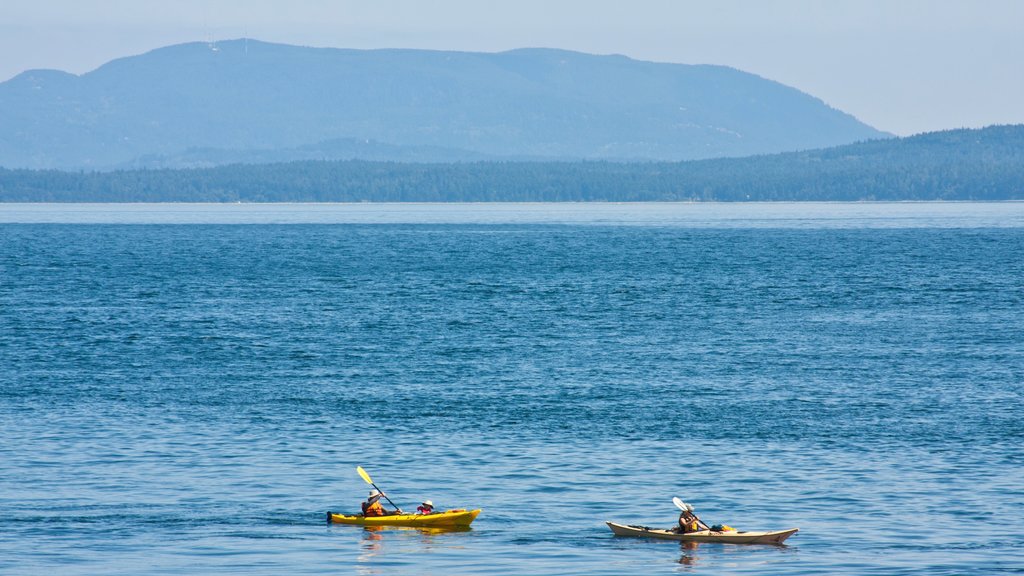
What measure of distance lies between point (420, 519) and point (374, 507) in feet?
3.82

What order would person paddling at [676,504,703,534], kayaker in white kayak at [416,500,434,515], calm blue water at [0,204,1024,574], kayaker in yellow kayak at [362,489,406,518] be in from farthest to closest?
kayaker in yellow kayak at [362,489,406,518] → kayaker in white kayak at [416,500,434,515] → person paddling at [676,504,703,534] → calm blue water at [0,204,1024,574]

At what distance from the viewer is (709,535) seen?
105 feet

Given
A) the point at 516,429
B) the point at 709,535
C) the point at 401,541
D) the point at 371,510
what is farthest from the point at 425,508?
the point at 516,429

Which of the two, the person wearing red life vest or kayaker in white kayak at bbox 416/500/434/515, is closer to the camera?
kayaker in white kayak at bbox 416/500/434/515

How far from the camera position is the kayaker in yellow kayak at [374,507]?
111ft

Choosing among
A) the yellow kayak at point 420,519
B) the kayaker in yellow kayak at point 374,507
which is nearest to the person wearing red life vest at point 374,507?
the kayaker in yellow kayak at point 374,507

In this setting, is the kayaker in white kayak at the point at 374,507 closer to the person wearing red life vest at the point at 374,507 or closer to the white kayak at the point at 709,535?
the person wearing red life vest at the point at 374,507

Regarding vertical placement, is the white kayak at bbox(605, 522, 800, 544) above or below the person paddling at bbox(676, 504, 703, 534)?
below

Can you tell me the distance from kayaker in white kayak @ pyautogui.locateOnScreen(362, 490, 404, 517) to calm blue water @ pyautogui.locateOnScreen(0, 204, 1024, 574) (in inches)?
20.7

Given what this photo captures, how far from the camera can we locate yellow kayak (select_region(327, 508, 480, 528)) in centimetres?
3297

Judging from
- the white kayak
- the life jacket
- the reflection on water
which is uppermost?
the life jacket

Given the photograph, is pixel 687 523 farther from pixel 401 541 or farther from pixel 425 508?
pixel 401 541

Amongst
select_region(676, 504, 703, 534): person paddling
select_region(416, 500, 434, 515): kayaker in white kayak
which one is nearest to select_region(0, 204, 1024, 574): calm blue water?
select_region(676, 504, 703, 534): person paddling

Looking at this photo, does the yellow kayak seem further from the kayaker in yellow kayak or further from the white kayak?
the white kayak
